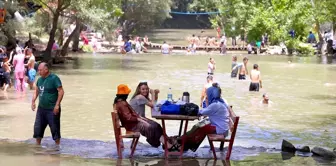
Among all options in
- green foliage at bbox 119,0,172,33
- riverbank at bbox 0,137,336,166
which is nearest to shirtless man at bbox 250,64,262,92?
riverbank at bbox 0,137,336,166

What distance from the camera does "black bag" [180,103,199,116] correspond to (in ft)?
36.1

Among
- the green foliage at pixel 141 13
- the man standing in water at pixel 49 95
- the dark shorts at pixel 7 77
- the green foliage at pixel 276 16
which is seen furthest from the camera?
the green foliage at pixel 141 13

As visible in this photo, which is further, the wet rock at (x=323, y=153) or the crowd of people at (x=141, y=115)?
the wet rock at (x=323, y=153)

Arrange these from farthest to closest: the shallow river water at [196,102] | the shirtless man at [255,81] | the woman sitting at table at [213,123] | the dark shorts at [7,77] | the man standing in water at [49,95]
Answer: the shirtless man at [255,81], the dark shorts at [7,77], the shallow river water at [196,102], the man standing in water at [49,95], the woman sitting at table at [213,123]

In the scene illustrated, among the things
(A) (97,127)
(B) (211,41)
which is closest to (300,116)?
(A) (97,127)

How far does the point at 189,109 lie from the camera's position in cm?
1101

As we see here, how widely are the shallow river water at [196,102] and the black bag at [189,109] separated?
0.99 m

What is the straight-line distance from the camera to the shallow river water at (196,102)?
13977mm

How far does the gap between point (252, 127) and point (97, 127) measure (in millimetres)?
3762

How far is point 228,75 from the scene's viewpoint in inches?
1224

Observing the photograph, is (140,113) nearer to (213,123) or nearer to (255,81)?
(213,123)

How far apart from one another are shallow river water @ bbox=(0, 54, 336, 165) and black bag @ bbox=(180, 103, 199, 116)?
99 cm

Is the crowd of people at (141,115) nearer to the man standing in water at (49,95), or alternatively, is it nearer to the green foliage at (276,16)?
the man standing in water at (49,95)

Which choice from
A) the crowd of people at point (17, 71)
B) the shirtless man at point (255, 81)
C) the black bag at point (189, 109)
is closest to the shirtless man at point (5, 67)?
the crowd of people at point (17, 71)
